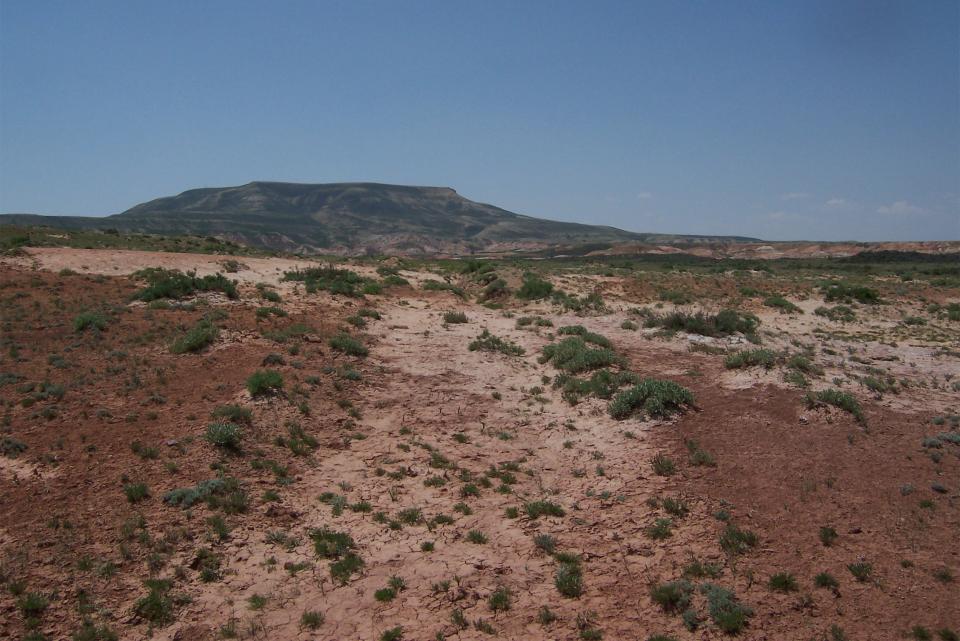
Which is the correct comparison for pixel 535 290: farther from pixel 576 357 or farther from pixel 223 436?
pixel 223 436

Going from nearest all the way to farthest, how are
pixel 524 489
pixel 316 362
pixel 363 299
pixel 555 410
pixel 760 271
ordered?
1. pixel 524 489
2. pixel 555 410
3. pixel 316 362
4. pixel 363 299
5. pixel 760 271

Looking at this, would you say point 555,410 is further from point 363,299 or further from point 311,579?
point 363,299

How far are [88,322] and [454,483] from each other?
11472mm

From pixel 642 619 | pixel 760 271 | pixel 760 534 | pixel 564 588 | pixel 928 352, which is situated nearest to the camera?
pixel 642 619

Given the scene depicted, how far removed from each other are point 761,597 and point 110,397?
11419mm

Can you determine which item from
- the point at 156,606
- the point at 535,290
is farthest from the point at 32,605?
the point at 535,290

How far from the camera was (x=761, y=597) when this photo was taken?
6.29 m

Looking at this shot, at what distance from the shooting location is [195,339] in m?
13.9

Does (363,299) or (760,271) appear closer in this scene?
(363,299)

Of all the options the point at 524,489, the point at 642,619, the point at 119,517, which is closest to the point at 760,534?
the point at 642,619

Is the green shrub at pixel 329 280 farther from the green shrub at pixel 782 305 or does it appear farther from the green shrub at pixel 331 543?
→ the green shrub at pixel 782 305

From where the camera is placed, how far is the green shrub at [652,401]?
451 inches

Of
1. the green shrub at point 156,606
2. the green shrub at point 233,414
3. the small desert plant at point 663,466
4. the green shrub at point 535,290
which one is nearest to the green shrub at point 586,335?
the green shrub at point 535,290

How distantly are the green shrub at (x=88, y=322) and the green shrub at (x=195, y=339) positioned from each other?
224cm
